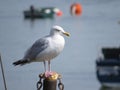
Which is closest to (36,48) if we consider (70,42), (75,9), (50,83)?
(50,83)

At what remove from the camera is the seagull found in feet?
20.3

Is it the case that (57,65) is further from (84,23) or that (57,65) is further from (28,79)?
(84,23)

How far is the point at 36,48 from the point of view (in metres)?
6.41

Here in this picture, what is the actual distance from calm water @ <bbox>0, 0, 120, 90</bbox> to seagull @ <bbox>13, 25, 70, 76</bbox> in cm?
1376

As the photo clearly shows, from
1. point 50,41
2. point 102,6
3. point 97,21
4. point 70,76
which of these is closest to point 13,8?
point 102,6

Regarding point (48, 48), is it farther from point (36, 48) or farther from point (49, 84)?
point (49, 84)

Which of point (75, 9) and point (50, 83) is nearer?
point (50, 83)

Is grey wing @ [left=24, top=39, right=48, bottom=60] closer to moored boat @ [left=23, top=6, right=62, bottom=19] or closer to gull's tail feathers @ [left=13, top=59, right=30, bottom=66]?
gull's tail feathers @ [left=13, top=59, right=30, bottom=66]

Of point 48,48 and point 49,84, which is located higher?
point 48,48

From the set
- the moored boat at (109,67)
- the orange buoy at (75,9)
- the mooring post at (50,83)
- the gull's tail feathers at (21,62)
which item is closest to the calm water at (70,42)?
the orange buoy at (75,9)

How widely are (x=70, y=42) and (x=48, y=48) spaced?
31894mm

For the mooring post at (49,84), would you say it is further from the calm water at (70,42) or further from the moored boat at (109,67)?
the moored boat at (109,67)

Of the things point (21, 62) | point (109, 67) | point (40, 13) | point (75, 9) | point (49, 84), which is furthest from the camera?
point (75, 9)

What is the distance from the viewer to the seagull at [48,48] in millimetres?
6195
